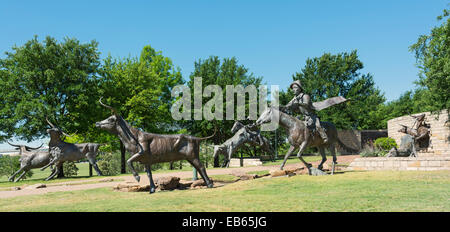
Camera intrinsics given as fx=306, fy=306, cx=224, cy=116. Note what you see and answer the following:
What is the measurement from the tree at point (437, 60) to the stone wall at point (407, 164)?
5958 millimetres

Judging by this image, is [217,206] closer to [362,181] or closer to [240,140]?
[362,181]

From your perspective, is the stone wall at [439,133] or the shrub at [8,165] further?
the shrub at [8,165]

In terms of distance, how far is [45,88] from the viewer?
880 inches

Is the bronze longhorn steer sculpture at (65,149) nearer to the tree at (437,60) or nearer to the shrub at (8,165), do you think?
the shrub at (8,165)

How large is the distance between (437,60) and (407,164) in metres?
8.25

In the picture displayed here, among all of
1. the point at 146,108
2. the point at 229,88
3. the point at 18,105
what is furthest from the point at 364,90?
the point at 18,105

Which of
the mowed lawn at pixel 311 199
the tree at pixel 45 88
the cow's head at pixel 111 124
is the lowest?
the mowed lawn at pixel 311 199

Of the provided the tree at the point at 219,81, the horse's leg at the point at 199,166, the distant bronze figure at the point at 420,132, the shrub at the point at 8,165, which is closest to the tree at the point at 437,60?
the distant bronze figure at the point at 420,132

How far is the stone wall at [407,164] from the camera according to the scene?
40.0ft

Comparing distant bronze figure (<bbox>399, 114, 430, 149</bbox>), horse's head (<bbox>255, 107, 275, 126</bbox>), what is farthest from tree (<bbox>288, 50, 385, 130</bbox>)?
horse's head (<bbox>255, 107, 275, 126</bbox>)

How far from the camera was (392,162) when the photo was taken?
13258 mm

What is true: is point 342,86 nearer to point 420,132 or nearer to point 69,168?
point 420,132

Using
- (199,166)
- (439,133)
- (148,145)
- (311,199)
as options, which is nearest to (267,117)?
(199,166)
